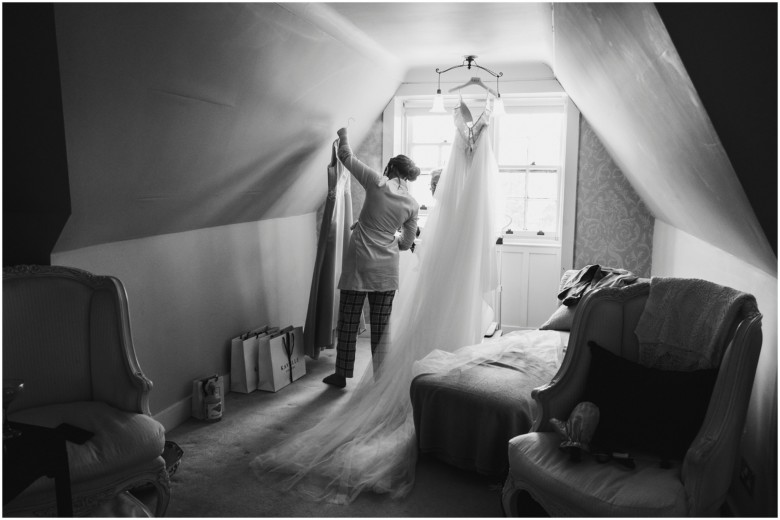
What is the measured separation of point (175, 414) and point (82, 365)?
100 cm

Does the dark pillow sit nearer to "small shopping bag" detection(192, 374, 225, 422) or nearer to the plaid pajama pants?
the plaid pajama pants

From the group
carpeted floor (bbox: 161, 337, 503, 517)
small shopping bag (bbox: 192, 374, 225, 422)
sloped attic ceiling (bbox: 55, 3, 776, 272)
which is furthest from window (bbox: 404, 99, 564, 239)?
small shopping bag (bbox: 192, 374, 225, 422)

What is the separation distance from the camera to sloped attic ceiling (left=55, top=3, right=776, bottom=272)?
6.70ft

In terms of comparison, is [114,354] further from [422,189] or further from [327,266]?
[422,189]

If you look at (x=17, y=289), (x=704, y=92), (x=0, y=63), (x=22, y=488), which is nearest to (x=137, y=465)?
(x=22, y=488)

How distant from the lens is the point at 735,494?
2.48m

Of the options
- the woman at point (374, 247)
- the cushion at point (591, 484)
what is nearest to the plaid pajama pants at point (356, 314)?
the woman at point (374, 247)

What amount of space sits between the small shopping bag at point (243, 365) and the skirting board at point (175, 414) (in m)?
0.43

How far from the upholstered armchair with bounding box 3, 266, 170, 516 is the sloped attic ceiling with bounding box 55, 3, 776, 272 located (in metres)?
0.30

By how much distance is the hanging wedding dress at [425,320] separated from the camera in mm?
2969

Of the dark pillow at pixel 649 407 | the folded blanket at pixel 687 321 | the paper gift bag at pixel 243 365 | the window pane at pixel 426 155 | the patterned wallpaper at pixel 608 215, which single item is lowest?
the paper gift bag at pixel 243 365

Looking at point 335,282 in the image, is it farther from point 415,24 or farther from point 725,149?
point 725,149

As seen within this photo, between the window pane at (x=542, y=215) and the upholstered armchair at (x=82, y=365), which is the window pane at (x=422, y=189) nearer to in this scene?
the window pane at (x=542, y=215)

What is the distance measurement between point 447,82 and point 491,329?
78.7 inches
